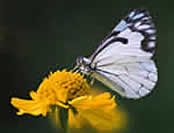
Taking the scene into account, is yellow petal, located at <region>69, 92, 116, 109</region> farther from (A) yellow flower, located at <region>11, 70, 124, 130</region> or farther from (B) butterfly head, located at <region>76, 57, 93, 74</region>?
(B) butterfly head, located at <region>76, 57, 93, 74</region>

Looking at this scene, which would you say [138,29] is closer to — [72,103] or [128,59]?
[128,59]

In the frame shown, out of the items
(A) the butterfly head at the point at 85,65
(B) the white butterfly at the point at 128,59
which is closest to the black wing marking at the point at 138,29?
(B) the white butterfly at the point at 128,59

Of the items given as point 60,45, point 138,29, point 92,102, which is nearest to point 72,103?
point 92,102

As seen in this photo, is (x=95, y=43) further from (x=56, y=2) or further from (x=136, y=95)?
(x=136, y=95)

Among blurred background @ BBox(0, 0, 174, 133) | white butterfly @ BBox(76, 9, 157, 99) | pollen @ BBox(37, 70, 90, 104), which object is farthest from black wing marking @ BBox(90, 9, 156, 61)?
blurred background @ BBox(0, 0, 174, 133)

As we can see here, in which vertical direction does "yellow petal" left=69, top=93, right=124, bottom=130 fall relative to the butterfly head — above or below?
below

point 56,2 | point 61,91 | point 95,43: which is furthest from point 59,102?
point 56,2

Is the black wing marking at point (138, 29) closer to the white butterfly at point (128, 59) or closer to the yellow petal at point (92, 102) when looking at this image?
the white butterfly at point (128, 59)
